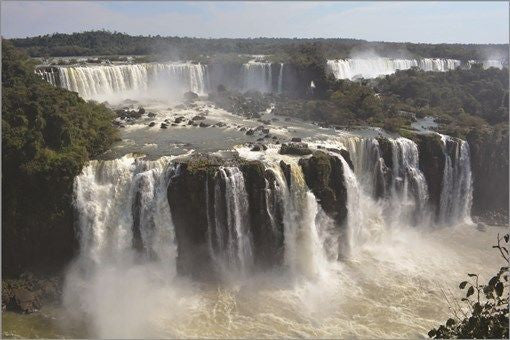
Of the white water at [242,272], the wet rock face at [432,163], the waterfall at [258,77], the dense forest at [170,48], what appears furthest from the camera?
the dense forest at [170,48]

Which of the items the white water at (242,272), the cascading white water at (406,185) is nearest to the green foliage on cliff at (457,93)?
the cascading white water at (406,185)

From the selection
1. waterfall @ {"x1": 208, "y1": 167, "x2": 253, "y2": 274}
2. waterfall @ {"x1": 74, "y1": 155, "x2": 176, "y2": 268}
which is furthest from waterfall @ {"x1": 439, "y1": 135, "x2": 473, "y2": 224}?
waterfall @ {"x1": 74, "y1": 155, "x2": 176, "y2": 268}

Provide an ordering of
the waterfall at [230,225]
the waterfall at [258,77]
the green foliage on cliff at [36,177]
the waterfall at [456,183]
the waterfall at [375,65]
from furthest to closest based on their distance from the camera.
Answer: the waterfall at [375,65] < the waterfall at [258,77] < the waterfall at [456,183] < the waterfall at [230,225] < the green foliage on cliff at [36,177]

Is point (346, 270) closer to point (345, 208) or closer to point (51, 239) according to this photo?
point (345, 208)

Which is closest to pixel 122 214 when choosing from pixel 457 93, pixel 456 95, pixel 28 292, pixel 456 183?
pixel 28 292

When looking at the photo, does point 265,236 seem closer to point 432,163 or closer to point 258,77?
point 432,163

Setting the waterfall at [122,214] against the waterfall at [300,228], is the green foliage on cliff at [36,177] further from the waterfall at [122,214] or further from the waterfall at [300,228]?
the waterfall at [300,228]
